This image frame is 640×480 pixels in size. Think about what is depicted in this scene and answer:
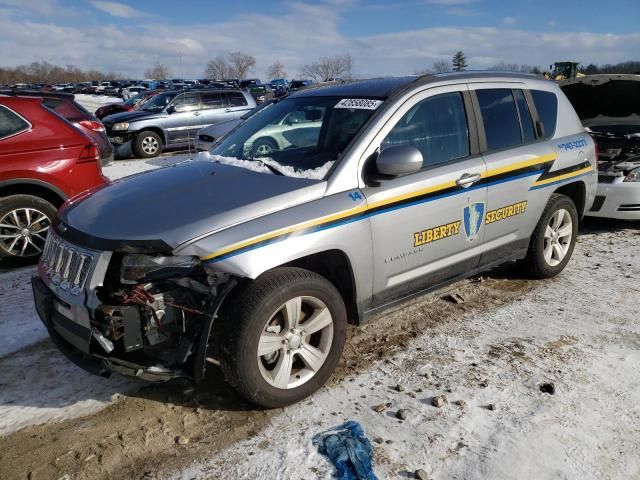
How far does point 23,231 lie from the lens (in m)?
5.37

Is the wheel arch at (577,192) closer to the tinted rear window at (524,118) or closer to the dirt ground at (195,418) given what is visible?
the tinted rear window at (524,118)

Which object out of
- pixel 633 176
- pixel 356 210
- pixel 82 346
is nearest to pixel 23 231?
pixel 82 346

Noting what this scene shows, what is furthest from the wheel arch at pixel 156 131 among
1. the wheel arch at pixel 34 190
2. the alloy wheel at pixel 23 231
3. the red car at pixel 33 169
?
the alloy wheel at pixel 23 231

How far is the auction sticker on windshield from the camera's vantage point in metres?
3.49

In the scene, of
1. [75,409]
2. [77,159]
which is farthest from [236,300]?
[77,159]

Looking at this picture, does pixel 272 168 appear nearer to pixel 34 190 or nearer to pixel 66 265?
pixel 66 265

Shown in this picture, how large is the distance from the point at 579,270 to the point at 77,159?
17.2 ft

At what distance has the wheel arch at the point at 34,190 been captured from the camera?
17.3 ft

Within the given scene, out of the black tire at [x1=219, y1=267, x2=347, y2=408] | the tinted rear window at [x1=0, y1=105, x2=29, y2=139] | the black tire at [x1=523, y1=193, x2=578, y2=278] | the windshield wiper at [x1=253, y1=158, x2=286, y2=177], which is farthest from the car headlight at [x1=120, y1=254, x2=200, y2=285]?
the tinted rear window at [x1=0, y1=105, x2=29, y2=139]

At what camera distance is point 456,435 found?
2727mm

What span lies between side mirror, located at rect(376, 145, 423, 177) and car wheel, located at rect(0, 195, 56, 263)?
375 cm

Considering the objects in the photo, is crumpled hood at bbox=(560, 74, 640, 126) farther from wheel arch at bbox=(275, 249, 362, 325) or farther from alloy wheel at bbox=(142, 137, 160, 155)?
alloy wheel at bbox=(142, 137, 160, 155)

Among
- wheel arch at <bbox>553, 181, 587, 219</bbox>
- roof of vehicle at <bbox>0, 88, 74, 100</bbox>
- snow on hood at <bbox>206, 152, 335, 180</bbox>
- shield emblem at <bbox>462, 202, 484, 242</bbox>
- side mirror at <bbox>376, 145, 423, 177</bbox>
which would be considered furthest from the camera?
roof of vehicle at <bbox>0, 88, 74, 100</bbox>

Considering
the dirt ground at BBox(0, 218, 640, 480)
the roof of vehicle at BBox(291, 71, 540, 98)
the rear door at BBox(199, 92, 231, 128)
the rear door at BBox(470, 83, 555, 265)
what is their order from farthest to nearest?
the rear door at BBox(199, 92, 231, 128), the rear door at BBox(470, 83, 555, 265), the roof of vehicle at BBox(291, 71, 540, 98), the dirt ground at BBox(0, 218, 640, 480)
